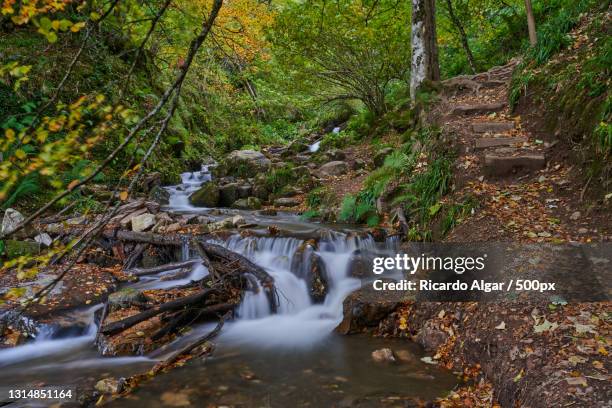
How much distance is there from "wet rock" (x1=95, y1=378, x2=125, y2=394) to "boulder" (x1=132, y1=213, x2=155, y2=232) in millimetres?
3800

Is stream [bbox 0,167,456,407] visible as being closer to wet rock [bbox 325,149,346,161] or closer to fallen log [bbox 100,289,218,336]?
fallen log [bbox 100,289,218,336]

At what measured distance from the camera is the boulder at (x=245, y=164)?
42.9ft

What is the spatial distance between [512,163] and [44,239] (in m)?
7.72

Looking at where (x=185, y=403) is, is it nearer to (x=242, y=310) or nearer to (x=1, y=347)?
(x=242, y=310)

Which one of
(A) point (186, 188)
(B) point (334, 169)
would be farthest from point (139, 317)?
(A) point (186, 188)

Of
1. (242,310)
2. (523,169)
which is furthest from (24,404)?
(523,169)

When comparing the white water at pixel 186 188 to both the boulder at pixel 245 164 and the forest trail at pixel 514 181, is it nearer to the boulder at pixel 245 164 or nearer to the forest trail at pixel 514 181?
the boulder at pixel 245 164

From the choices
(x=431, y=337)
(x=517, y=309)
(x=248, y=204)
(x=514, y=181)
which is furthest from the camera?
A: (x=248, y=204)

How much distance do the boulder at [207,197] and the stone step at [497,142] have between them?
6.49 metres

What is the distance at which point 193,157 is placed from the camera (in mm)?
14984

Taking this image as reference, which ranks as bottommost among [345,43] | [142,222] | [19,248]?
[19,248]

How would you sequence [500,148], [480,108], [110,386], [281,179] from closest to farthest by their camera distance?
[110,386], [500,148], [480,108], [281,179]

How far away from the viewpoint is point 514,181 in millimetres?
5961

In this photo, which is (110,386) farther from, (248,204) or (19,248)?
(248,204)
